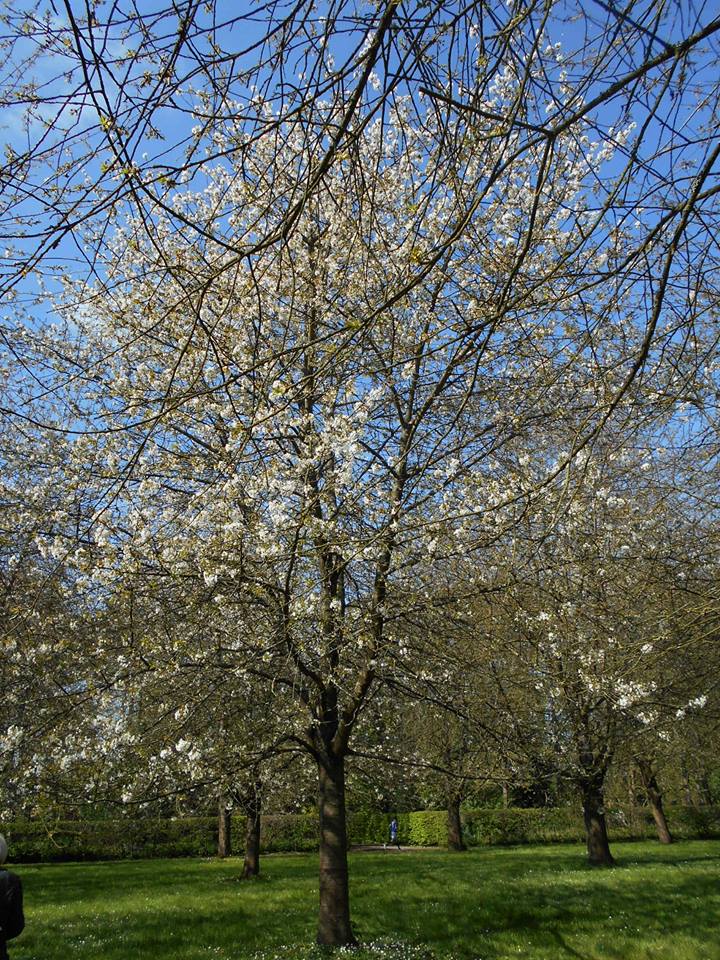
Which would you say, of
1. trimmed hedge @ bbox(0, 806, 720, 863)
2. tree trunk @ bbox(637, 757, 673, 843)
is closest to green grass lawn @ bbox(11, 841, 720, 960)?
tree trunk @ bbox(637, 757, 673, 843)

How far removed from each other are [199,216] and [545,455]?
14.3 ft

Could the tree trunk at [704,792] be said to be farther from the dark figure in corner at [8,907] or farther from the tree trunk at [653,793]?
the dark figure in corner at [8,907]

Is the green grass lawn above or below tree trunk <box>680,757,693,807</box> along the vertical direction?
below

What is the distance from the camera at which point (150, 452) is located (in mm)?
6410

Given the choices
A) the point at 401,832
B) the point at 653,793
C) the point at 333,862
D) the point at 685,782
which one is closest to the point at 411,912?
the point at 333,862

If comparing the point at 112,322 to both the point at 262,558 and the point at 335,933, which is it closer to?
the point at 262,558

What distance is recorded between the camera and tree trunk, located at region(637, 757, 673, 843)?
596 inches

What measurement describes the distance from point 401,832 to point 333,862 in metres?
18.3

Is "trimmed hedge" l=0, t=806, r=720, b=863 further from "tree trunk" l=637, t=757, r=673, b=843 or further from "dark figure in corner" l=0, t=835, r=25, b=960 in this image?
"dark figure in corner" l=0, t=835, r=25, b=960

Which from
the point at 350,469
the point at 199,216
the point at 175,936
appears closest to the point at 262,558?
the point at 350,469

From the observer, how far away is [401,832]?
23406 millimetres

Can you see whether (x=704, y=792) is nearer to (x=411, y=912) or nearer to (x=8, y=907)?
(x=411, y=912)

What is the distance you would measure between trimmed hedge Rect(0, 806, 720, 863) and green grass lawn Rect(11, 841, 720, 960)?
4102 millimetres

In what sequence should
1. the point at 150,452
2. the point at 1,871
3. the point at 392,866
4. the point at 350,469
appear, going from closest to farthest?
1. the point at 1,871
2. the point at 350,469
3. the point at 150,452
4. the point at 392,866
